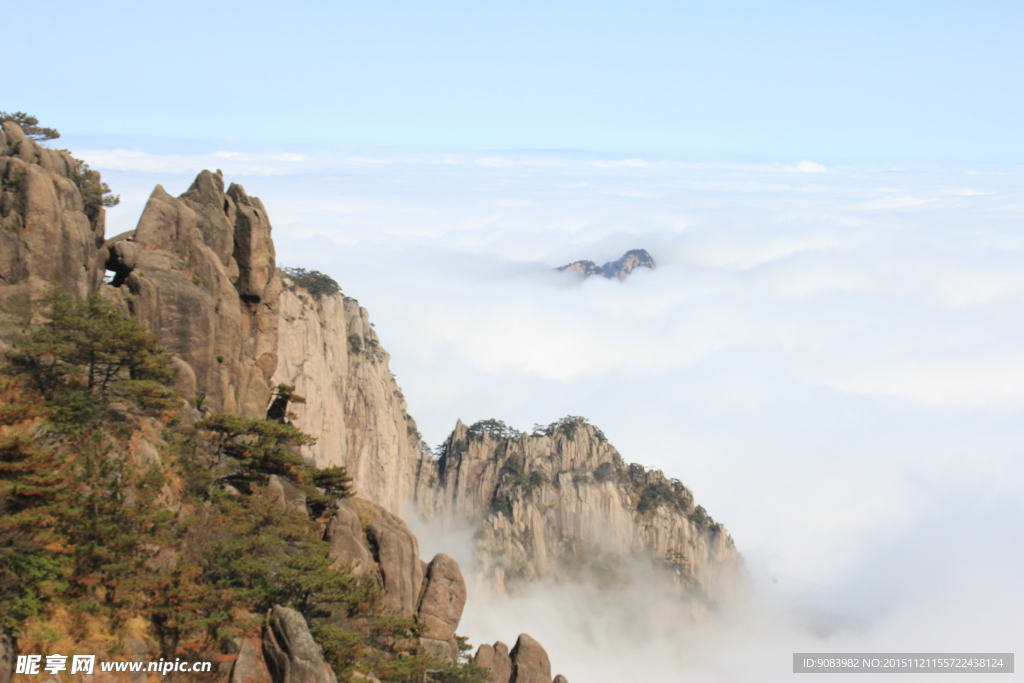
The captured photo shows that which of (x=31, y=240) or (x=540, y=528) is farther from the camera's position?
(x=540, y=528)

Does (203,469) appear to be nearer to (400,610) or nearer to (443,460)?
(400,610)

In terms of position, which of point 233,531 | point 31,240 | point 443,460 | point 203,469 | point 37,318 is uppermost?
point 443,460

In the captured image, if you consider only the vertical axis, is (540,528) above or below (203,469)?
above

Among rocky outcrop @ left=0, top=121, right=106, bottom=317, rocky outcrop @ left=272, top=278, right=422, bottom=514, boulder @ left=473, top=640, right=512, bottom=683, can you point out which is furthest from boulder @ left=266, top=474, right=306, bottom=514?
rocky outcrop @ left=272, top=278, right=422, bottom=514

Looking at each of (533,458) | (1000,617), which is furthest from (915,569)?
(533,458)

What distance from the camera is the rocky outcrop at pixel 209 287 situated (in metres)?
33.8

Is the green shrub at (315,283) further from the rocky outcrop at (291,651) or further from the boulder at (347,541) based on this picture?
the rocky outcrop at (291,651)

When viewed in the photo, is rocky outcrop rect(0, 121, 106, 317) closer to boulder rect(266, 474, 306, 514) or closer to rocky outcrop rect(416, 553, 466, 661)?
boulder rect(266, 474, 306, 514)

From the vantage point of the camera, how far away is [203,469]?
2834 centimetres

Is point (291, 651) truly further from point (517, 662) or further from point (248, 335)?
point (248, 335)

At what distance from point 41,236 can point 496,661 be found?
A: 24014mm

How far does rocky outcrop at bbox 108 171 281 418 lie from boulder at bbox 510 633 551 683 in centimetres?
1510

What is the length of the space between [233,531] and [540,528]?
8247 centimetres

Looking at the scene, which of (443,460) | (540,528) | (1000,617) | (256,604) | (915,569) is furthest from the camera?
(915,569)
